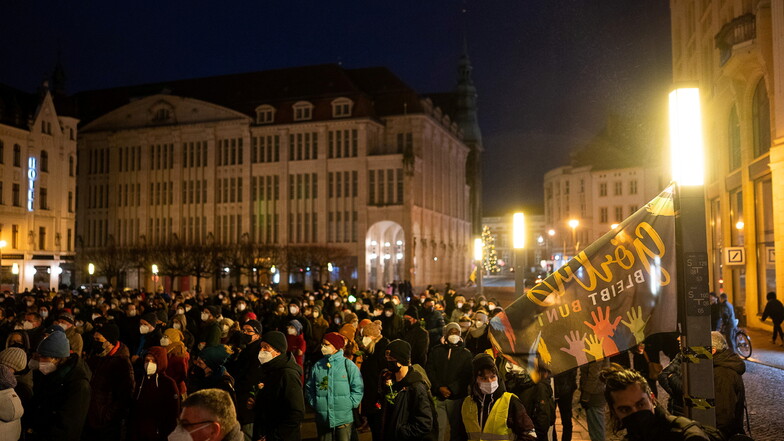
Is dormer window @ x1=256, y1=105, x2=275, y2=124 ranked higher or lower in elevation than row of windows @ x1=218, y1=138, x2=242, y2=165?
higher

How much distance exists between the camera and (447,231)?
7369cm

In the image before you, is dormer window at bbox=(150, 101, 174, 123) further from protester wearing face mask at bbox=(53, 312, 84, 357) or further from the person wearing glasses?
the person wearing glasses

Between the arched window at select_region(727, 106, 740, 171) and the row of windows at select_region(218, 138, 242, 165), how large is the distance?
150ft

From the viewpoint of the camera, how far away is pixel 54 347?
6.80m

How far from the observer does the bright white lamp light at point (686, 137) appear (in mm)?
4664

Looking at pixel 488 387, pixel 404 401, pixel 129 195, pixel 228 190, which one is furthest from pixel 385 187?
pixel 488 387

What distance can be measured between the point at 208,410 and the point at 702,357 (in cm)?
303

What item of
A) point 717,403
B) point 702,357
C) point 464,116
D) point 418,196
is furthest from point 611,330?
point 464,116

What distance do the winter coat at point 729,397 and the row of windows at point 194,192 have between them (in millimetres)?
63187

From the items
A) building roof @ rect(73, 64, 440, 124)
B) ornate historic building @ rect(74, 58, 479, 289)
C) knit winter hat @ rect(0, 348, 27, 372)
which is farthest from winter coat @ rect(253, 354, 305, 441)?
building roof @ rect(73, 64, 440, 124)

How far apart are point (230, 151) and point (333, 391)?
59.8m

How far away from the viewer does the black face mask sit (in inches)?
142

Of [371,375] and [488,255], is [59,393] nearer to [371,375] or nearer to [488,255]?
[371,375]

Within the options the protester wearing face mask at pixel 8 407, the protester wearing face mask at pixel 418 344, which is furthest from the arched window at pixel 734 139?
the protester wearing face mask at pixel 8 407
